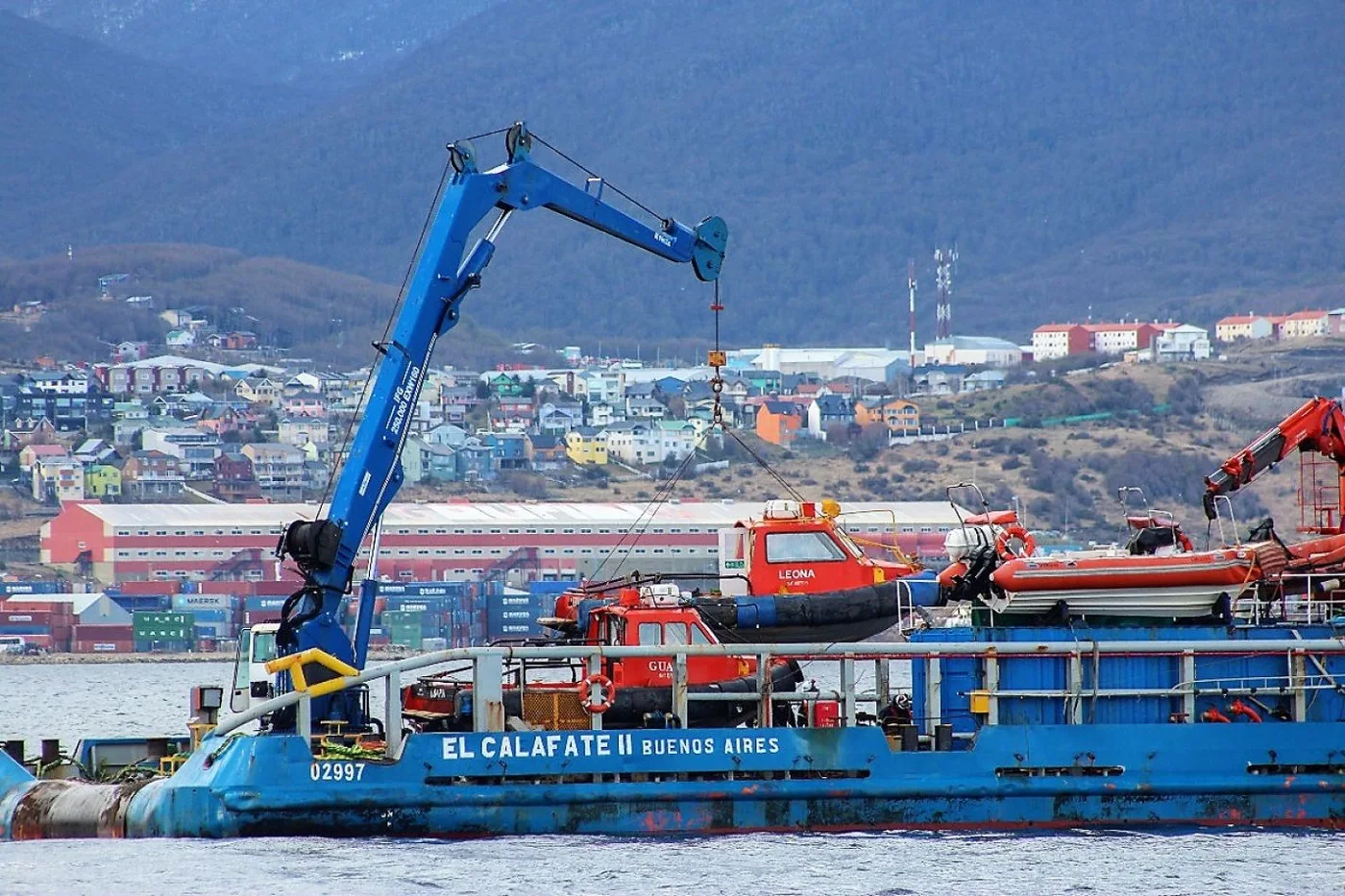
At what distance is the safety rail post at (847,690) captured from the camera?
27.8m

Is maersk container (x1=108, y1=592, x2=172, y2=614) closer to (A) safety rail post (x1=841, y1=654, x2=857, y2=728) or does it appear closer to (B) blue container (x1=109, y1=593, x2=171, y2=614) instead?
(B) blue container (x1=109, y1=593, x2=171, y2=614)

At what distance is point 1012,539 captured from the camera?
32.2 m

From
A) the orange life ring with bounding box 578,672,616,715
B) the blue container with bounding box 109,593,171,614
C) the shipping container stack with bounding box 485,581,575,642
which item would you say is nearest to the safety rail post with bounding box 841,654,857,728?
the orange life ring with bounding box 578,672,616,715

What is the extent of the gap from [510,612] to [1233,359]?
106 meters

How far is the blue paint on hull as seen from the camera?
26844mm

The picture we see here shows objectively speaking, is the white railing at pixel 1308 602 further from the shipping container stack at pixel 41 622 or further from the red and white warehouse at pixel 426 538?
the shipping container stack at pixel 41 622

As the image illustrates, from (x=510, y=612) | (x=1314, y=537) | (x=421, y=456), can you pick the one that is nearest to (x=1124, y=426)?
(x=421, y=456)

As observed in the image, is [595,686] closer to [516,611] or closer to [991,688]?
[991,688]

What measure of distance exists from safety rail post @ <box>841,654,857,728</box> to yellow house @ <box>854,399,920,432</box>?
500ft

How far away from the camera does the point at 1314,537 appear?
30031mm

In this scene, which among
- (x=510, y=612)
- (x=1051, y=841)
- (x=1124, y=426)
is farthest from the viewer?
(x=1124, y=426)

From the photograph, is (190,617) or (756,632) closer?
(756,632)

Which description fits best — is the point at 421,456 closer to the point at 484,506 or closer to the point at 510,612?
the point at 484,506

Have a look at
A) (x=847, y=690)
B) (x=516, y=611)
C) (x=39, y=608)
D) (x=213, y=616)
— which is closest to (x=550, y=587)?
(x=516, y=611)
